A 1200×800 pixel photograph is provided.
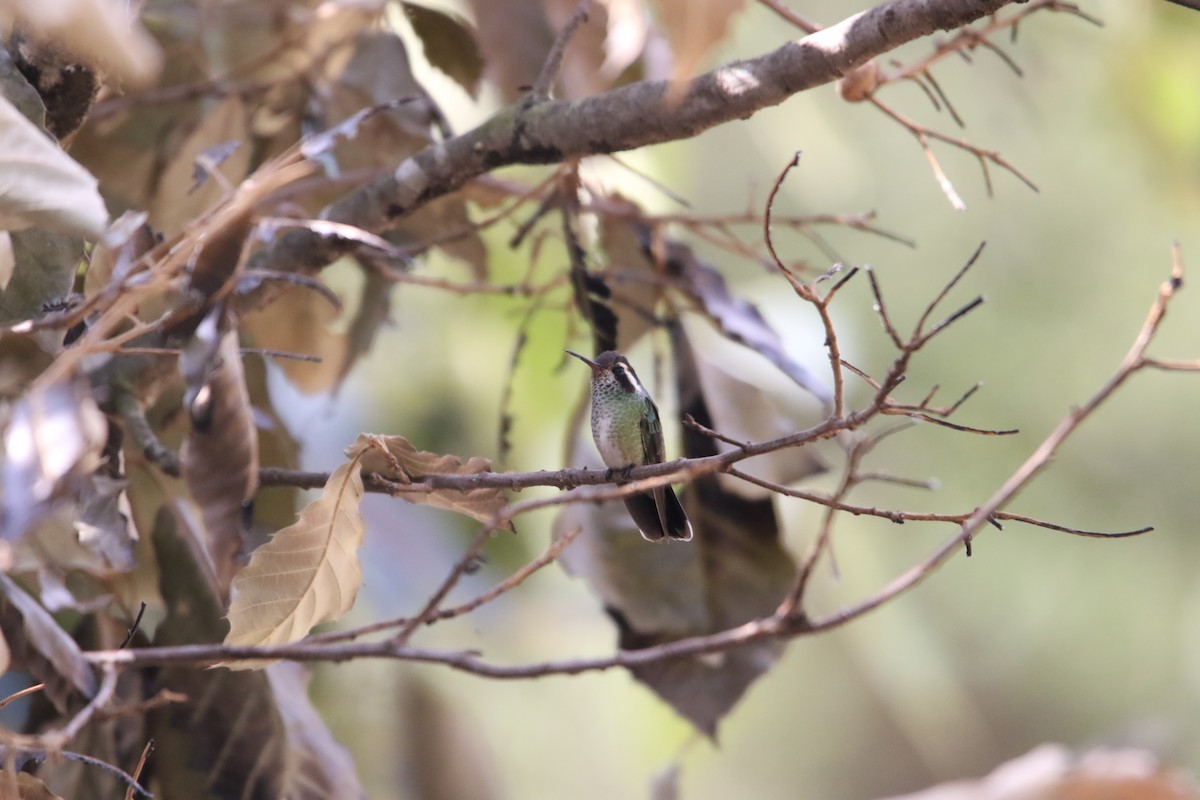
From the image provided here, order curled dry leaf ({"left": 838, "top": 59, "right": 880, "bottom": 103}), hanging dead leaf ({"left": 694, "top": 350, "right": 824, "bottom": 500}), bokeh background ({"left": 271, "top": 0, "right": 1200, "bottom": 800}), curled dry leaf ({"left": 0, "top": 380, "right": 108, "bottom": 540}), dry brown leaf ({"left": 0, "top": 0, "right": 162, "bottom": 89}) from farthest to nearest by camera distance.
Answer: bokeh background ({"left": 271, "top": 0, "right": 1200, "bottom": 800}) < hanging dead leaf ({"left": 694, "top": 350, "right": 824, "bottom": 500}) < curled dry leaf ({"left": 838, "top": 59, "right": 880, "bottom": 103}) < curled dry leaf ({"left": 0, "top": 380, "right": 108, "bottom": 540}) < dry brown leaf ({"left": 0, "top": 0, "right": 162, "bottom": 89})

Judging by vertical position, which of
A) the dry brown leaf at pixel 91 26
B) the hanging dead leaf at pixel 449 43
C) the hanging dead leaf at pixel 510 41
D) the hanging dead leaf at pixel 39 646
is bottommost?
the hanging dead leaf at pixel 39 646

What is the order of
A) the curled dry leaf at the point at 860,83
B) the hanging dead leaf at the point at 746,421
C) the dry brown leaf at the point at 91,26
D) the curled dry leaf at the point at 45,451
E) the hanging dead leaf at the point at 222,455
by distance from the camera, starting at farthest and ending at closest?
the hanging dead leaf at the point at 746,421 → the curled dry leaf at the point at 860,83 → the hanging dead leaf at the point at 222,455 → the curled dry leaf at the point at 45,451 → the dry brown leaf at the point at 91,26

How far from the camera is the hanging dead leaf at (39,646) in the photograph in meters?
0.85

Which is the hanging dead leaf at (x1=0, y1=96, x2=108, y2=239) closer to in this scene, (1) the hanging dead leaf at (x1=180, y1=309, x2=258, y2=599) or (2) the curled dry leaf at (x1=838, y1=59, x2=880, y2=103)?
(1) the hanging dead leaf at (x1=180, y1=309, x2=258, y2=599)

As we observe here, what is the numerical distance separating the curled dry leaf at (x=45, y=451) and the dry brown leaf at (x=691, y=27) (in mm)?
402

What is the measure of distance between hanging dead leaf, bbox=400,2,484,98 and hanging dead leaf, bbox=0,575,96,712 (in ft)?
2.62

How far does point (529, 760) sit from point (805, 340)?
2397mm

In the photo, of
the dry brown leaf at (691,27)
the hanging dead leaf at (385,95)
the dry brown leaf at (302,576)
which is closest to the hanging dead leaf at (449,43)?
the hanging dead leaf at (385,95)

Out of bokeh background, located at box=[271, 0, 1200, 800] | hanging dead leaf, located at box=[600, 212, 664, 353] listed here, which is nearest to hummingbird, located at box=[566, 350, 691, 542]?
hanging dead leaf, located at box=[600, 212, 664, 353]

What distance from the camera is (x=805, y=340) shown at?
1970 millimetres

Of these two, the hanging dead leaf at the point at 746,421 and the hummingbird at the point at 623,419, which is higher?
the hanging dead leaf at the point at 746,421

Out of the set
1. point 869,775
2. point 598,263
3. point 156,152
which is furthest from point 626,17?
point 869,775

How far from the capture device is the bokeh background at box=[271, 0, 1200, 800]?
294 centimetres

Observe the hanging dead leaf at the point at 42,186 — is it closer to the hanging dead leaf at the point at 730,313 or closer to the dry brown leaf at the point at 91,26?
the dry brown leaf at the point at 91,26
